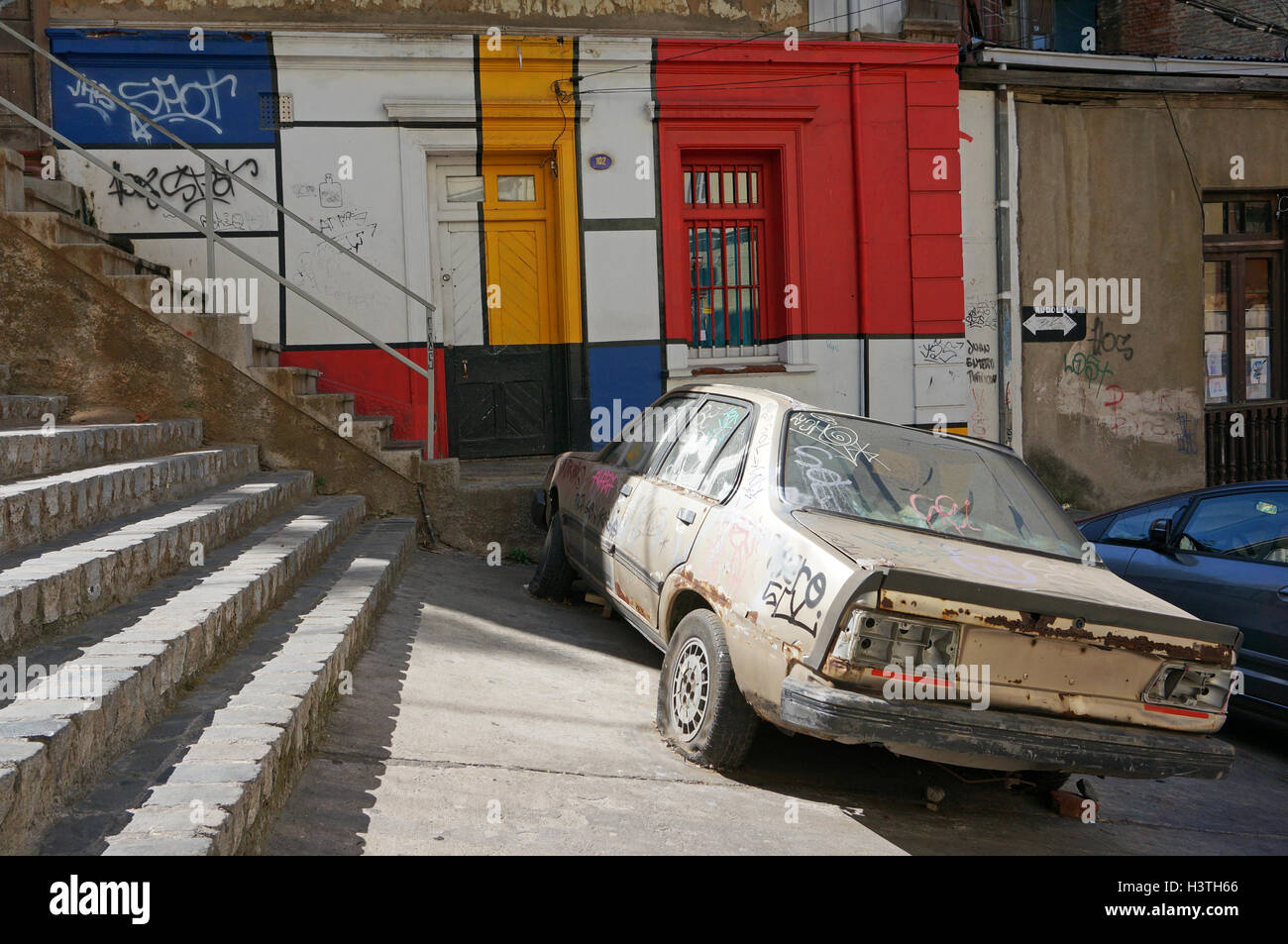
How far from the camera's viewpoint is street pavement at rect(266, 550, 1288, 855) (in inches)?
127

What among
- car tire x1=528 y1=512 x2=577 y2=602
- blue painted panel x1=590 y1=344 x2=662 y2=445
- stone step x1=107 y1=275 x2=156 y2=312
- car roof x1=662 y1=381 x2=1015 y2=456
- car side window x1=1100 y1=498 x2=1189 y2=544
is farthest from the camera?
A: blue painted panel x1=590 y1=344 x2=662 y2=445

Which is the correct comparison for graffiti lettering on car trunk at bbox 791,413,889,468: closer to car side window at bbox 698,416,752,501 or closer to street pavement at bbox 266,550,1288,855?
car side window at bbox 698,416,752,501

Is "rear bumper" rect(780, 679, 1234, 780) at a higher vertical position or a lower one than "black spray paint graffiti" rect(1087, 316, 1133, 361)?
lower

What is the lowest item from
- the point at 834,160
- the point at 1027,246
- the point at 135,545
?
the point at 135,545

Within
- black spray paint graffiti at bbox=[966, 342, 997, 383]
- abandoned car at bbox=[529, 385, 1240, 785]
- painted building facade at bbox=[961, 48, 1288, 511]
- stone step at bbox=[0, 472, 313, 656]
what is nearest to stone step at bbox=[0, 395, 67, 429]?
stone step at bbox=[0, 472, 313, 656]

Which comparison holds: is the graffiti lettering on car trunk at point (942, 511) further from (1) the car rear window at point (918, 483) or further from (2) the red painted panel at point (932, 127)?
(2) the red painted panel at point (932, 127)

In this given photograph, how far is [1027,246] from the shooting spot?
11391 millimetres

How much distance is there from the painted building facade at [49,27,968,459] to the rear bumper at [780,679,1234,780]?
658cm

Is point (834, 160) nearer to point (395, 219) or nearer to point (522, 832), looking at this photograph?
point (395, 219)

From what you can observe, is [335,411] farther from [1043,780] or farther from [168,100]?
[1043,780]

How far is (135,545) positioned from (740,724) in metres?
2.45

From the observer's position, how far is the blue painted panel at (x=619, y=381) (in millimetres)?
10180

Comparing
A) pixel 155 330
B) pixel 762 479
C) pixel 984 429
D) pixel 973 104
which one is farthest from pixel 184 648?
pixel 973 104
